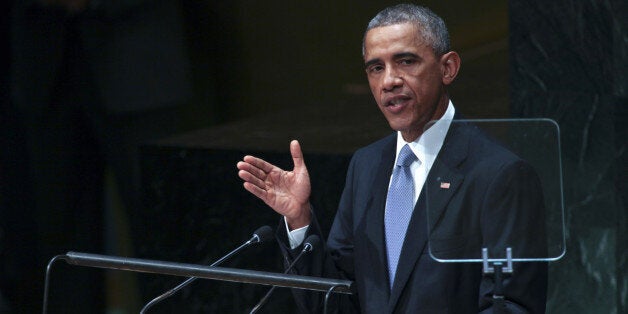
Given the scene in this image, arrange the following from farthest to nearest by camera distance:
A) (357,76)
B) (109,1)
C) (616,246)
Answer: (109,1) < (357,76) < (616,246)

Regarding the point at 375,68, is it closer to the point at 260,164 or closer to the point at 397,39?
the point at 397,39

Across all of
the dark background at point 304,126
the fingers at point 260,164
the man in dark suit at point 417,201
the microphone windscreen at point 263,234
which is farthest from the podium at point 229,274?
the dark background at point 304,126

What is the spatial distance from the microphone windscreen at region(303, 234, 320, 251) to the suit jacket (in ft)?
0.14

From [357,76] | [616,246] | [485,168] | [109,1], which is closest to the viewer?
[485,168]

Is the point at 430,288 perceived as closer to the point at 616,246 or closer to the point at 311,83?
the point at 616,246

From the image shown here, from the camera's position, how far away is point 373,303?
3385mm

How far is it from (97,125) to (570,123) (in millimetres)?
2194

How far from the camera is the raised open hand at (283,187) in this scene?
347 centimetres

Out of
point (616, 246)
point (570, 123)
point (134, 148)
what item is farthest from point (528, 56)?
point (134, 148)

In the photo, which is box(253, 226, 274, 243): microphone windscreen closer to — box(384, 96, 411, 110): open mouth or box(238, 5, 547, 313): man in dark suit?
box(238, 5, 547, 313): man in dark suit

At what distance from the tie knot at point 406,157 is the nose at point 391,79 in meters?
0.17

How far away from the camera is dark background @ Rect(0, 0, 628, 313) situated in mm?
4859

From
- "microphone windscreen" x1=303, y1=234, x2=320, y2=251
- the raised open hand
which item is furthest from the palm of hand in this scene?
"microphone windscreen" x1=303, y1=234, x2=320, y2=251

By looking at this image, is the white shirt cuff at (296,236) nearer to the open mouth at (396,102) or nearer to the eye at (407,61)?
the open mouth at (396,102)
